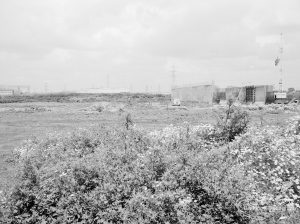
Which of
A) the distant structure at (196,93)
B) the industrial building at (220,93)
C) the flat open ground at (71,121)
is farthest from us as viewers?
the distant structure at (196,93)

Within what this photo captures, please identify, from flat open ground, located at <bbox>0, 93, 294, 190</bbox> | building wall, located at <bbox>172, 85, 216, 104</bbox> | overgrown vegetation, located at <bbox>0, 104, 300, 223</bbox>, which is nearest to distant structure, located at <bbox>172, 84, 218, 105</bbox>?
building wall, located at <bbox>172, 85, 216, 104</bbox>

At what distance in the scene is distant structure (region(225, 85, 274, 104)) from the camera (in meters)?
47.0

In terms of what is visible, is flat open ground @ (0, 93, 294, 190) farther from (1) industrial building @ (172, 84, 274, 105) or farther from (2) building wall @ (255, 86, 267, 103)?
(2) building wall @ (255, 86, 267, 103)

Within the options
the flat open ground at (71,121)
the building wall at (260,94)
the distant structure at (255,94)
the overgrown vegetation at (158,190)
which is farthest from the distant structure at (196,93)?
the overgrown vegetation at (158,190)

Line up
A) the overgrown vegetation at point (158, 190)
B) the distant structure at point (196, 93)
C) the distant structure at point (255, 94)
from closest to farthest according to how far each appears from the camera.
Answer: the overgrown vegetation at point (158, 190) < the distant structure at point (255, 94) < the distant structure at point (196, 93)

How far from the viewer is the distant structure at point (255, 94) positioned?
4700 cm

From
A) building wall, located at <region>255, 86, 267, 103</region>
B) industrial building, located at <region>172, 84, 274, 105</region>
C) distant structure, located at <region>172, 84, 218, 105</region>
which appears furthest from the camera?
distant structure, located at <region>172, 84, 218, 105</region>

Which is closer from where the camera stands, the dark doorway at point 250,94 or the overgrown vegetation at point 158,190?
the overgrown vegetation at point 158,190

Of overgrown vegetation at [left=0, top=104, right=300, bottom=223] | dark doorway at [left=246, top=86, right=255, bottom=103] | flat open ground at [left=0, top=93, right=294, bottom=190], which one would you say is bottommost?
flat open ground at [left=0, top=93, right=294, bottom=190]

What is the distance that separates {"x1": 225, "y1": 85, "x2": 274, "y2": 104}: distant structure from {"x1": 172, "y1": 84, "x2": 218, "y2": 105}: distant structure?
207 inches

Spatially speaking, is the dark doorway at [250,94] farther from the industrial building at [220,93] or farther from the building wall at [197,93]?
the building wall at [197,93]

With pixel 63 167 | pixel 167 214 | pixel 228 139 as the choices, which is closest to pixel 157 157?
pixel 167 214

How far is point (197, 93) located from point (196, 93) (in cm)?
34

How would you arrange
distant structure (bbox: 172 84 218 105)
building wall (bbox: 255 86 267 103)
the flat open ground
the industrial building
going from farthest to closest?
distant structure (bbox: 172 84 218 105) < the industrial building < building wall (bbox: 255 86 267 103) < the flat open ground
